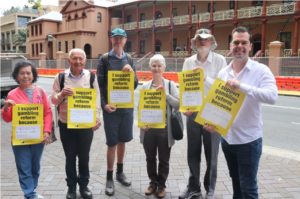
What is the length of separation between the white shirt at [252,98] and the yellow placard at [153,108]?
1.20 metres

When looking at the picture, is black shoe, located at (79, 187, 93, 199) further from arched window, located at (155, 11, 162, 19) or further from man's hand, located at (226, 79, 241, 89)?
arched window, located at (155, 11, 162, 19)

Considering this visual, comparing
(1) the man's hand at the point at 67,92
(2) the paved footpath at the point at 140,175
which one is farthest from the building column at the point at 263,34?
(1) the man's hand at the point at 67,92

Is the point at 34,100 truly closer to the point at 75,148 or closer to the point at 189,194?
the point at 75,148

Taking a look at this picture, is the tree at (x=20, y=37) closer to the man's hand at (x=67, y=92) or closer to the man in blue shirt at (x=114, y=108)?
the man in blue shirt at (x=114, y=108)

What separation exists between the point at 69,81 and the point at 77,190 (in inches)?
→ 62.5

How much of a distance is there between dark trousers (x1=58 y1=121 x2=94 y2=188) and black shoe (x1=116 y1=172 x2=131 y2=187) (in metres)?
0.64

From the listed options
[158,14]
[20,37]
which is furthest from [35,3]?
[158,14]

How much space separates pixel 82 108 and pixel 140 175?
5.64ft

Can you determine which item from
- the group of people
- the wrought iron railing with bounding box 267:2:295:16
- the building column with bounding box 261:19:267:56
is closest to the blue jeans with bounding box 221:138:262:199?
the group of people

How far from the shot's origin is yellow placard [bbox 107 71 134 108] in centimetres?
434

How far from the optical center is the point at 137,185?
188 inches

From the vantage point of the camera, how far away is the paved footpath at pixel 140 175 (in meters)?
4.50

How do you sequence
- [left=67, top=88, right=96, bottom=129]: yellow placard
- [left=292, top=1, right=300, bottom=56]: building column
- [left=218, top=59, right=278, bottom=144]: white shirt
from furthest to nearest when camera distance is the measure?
[left=292, top=1, right=300, bottom=56]: building column
[left=67, top=88, right=96, bottom=129]: yellow placard
[left=218, top=59, right=278, bottom=144]: white shirt

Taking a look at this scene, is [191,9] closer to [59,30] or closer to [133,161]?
[59,30]
